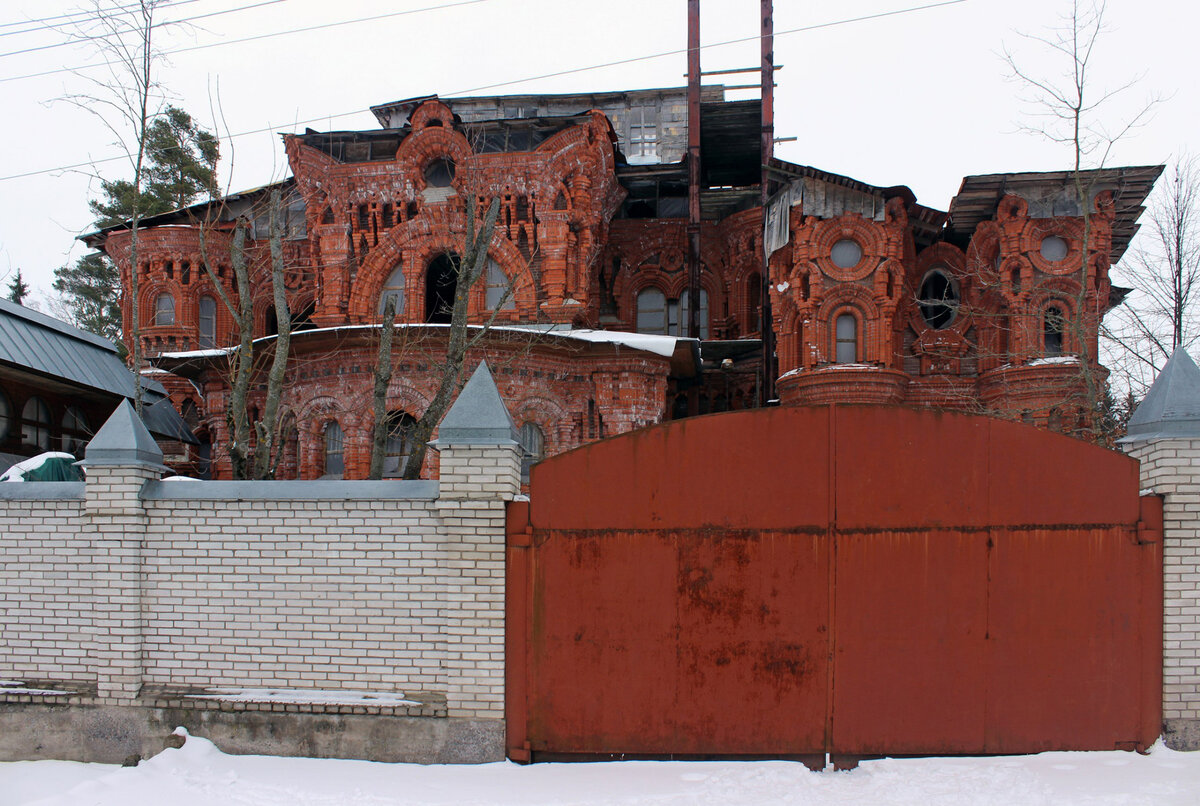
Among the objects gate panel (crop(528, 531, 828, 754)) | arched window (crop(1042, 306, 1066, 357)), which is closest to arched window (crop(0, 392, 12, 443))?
gate panel (crop(528, 531, 828, 754))

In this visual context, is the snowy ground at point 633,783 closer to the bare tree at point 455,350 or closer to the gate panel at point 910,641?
the gate panel at point 910,641

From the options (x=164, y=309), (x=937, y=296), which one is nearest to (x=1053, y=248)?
(x=937, y=296)

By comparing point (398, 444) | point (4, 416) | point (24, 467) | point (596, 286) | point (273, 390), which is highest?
point (596, 286)

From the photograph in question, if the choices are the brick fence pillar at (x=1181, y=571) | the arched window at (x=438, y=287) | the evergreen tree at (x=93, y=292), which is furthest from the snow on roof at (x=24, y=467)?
the evergreen tree at (x=93, y=292)

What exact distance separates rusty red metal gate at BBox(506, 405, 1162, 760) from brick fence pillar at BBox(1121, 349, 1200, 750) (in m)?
0.09

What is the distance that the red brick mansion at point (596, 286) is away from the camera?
1443cm

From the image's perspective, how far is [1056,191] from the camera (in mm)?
15797

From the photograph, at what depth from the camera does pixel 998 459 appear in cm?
598

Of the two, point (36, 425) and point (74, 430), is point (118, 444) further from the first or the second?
point (74, 430)

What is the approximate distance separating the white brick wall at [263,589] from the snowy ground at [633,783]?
559mm

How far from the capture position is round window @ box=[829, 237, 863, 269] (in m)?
16.7

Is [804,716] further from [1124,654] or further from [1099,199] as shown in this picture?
[1099,199]

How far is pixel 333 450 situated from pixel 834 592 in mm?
10652

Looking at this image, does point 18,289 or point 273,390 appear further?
point 18,289
